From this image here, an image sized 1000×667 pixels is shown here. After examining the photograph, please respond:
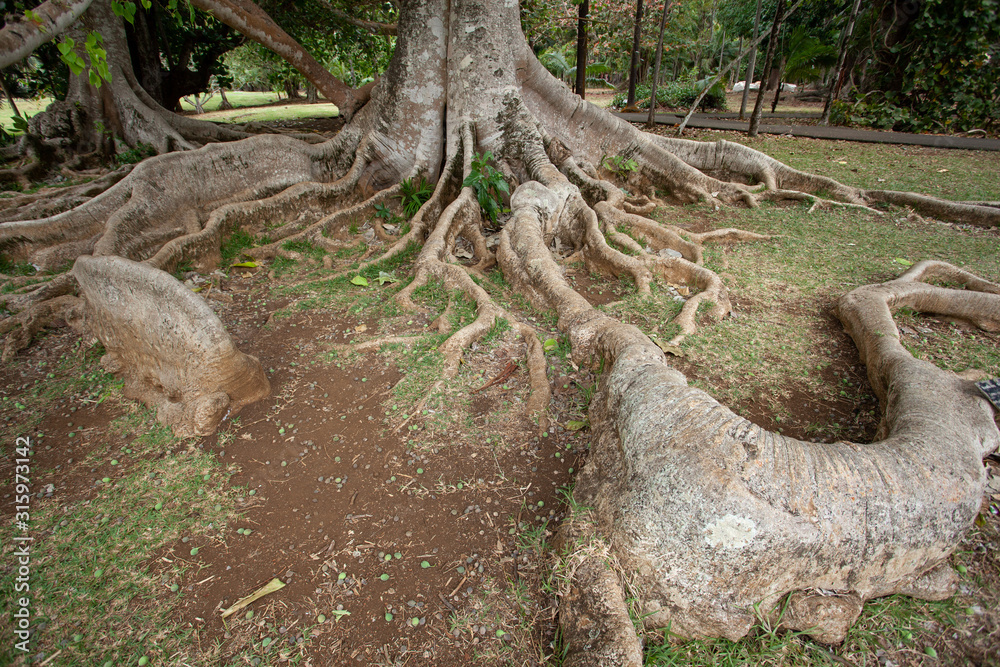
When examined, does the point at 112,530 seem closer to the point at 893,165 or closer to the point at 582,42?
the point at 893,165

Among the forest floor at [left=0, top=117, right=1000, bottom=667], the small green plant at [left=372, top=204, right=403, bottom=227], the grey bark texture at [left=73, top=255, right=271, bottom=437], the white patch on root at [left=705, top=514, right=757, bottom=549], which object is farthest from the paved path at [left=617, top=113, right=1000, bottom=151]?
the grey bark texture at [left=73, top=255, right=271, bottom=437]

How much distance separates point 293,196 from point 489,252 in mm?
2394

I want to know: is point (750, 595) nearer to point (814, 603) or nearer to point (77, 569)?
point (814, 603)

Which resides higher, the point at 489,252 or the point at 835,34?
the point at 835,34

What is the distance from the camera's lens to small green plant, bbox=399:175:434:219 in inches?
225

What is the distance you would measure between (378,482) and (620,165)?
5522mm

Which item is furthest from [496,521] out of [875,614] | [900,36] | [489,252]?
[900,36]

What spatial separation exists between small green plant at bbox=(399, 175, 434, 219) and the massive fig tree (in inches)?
5.9

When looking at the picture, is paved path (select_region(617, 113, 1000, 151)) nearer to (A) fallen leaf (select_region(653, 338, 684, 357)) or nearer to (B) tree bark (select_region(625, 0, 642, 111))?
(B) tree bark (select_region(625, 0, 642, 111))

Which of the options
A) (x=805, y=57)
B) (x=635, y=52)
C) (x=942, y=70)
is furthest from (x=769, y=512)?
(x=805, y=57)

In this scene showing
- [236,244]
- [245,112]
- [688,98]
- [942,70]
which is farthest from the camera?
[245,112]

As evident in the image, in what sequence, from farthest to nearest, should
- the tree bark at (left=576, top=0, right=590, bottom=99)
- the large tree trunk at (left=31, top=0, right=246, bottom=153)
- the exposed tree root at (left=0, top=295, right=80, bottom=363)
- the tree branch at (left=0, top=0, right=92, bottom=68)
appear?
the tree bark at (left=576, top=0, right=590, bottom=99) < the large tree trunk at (left=31, top=0, right=246, bottom=153) < the exposed tree root at (left=0, top=295, right=80, bottom=363) < the tree branch at (left=0, top=0, right=92, bottom=68)

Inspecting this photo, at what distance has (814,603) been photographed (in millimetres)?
1920

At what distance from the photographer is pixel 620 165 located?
655cm
